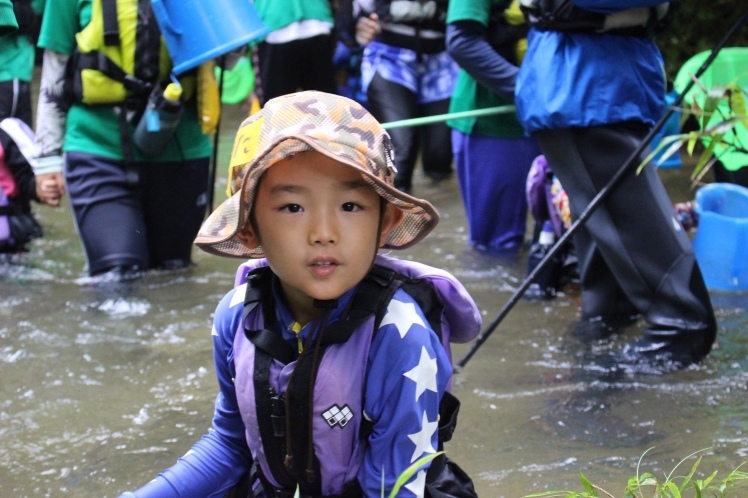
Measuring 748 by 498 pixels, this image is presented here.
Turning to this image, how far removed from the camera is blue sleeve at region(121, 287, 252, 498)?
2447 millimetres

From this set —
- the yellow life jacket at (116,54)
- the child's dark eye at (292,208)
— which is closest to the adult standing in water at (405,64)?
the yellow life jacket at (116,54)

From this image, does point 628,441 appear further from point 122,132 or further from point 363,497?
point 122,132

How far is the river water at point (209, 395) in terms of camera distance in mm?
3416

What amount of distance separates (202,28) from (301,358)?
291 cm

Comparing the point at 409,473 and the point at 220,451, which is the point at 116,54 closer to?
the point at 220,451

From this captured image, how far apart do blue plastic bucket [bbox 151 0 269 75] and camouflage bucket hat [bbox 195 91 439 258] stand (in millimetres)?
2631

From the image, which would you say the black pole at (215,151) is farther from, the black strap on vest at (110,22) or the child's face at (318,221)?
the child's face at (318,221)

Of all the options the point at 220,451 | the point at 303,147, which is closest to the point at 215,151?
the point at 220,451

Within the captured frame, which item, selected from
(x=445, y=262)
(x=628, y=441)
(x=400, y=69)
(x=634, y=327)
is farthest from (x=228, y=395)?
(x=400, y=69)

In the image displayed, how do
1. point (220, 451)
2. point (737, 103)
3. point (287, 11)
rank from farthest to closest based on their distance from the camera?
point (287, 11) → point (220, 451) → point (737, 103)

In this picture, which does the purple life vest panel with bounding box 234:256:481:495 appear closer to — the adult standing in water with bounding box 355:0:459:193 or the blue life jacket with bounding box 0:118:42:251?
the blue life jacket with bounding box 0:118:42:251

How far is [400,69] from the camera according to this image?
674 centimetres

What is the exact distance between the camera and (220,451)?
255 cm

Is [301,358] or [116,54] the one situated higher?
[301,358]
